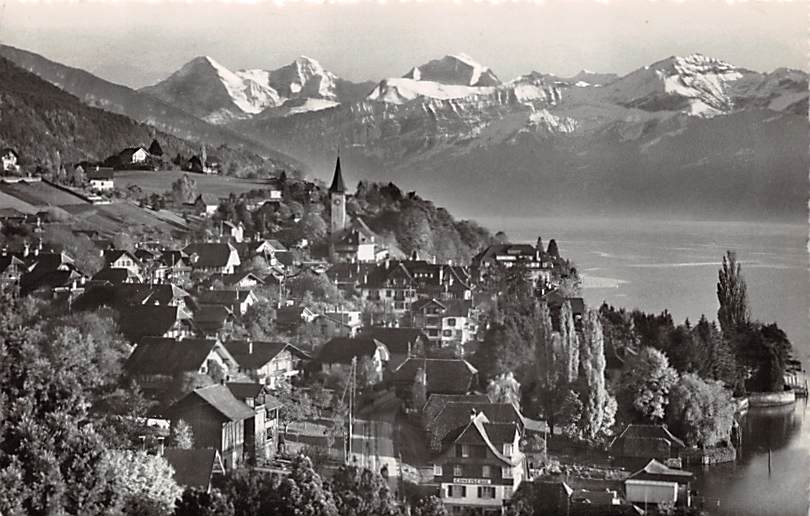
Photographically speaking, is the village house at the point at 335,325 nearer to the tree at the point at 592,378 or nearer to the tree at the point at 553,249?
the tree at the point at 553,249

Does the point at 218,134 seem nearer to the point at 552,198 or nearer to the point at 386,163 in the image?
the point at 386,163

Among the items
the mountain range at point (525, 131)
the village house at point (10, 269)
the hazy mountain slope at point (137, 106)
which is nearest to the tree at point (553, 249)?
the mountain range at point (525, 131)

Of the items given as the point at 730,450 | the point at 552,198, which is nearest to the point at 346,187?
the point at 552,198

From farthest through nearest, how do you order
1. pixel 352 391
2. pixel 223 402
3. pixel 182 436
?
pixel 352 391 < pixel 223 402 < pixel 182 436

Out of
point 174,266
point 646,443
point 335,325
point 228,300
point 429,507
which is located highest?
point 174,266

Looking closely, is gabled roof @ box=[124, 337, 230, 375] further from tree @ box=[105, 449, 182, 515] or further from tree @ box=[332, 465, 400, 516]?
tree @ box=[332, 465, 400, 516]

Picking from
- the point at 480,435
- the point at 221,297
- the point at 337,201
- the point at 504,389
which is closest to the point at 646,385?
the point at 504,389

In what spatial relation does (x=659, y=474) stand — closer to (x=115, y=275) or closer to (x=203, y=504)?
(x=203, y=504)

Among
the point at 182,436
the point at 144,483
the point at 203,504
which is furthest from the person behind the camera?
the point at 182,436
